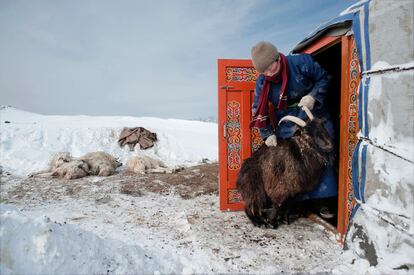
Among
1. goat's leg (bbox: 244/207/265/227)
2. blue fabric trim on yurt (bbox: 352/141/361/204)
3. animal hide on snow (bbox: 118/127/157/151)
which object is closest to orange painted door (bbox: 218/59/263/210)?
goat's leg (bbox: 244/207/265/227)

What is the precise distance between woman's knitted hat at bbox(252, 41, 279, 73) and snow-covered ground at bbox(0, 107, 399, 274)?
205 cm

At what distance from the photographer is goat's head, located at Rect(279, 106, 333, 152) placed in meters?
2.84

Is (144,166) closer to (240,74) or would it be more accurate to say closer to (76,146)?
(76,146)

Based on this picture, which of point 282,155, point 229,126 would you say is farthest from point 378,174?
point 229,126

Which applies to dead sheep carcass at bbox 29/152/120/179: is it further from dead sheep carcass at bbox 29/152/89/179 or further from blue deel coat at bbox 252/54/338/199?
blue deel coat at bbox 252/54/338/199

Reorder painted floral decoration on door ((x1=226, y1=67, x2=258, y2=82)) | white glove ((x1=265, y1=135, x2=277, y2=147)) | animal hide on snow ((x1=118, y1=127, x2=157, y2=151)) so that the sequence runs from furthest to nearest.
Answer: animal hide on snow ((x1=118, y1=127, x2=157, y2=151)) < painted floral decoration on door ((x1=226, y1=67, x2=258, y2=82)) < white glove ((x1=265, y1=135, x2=277, y2=147))

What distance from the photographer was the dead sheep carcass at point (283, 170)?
2.94 metres

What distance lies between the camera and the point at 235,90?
391cm

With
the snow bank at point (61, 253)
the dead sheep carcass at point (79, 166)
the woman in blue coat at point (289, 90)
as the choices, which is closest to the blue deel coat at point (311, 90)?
the woman in blue coat at point (289, 90)

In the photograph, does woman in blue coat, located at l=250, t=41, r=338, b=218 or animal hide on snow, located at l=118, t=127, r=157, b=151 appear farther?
animal hide on snow, located at l=118, t=127, r=157, b=151

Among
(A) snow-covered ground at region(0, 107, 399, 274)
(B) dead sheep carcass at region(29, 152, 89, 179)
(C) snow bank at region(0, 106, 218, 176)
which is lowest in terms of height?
(A) snow-covered ground at region(0, 107, 399, 274)

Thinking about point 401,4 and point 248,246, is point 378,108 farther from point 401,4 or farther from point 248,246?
point 248,246

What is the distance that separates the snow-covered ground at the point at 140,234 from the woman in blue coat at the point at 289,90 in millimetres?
807

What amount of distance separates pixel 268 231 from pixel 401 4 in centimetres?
260
